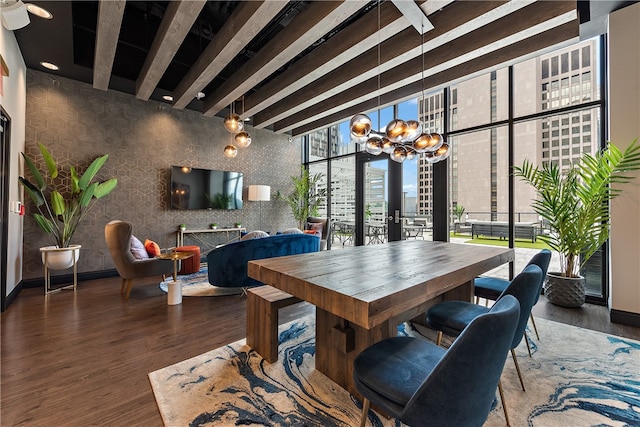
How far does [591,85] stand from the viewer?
11.1 ft

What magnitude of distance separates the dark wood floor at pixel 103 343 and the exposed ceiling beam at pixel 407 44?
10.5 ft

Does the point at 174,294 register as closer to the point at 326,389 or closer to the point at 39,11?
the point at 326,389

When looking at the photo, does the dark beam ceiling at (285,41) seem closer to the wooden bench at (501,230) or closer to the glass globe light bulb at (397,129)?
the glass globe light bulb at (397,129)

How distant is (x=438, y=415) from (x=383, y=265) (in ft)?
3.43

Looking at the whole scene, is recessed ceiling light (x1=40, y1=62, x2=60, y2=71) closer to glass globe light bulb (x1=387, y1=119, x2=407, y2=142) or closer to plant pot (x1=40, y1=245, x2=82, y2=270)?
plant pot (x1=40, y1=245, x2=82, y2=270)

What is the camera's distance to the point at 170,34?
298cm

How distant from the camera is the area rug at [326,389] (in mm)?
1495

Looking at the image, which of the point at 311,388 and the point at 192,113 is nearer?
the point at 311,388

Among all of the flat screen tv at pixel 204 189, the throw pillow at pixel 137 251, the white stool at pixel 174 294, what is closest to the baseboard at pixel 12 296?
the throw pillow at pixel 137 251

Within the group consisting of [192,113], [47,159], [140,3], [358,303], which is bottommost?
[358,303]

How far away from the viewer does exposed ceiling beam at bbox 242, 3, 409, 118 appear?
2867 mm

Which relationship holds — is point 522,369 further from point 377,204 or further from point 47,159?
point 47,159

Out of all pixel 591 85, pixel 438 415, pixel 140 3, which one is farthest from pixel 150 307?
pixel 591 85

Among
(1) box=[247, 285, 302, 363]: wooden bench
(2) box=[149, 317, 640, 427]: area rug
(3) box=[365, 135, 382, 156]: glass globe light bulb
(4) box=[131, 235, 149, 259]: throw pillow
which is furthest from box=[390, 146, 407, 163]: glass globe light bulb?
(4) box=[131, 235, 149, 259]: throw pillow
